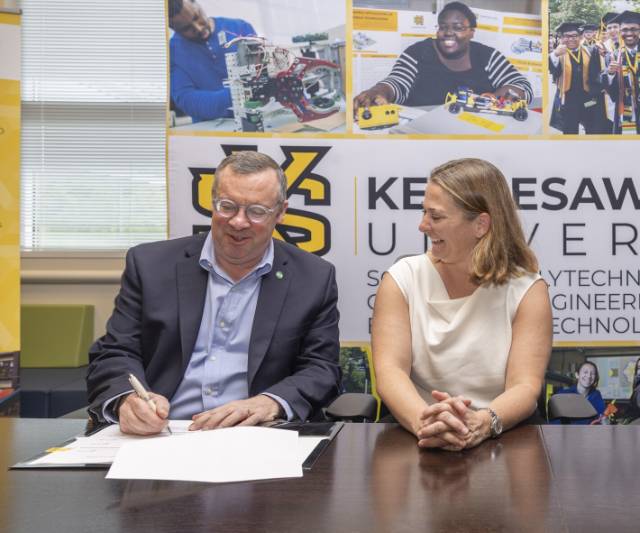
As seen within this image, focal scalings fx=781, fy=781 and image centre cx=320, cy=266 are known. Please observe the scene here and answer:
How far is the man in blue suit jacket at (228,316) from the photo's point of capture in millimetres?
2240

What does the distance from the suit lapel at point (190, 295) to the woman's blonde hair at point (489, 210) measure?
2.45ft

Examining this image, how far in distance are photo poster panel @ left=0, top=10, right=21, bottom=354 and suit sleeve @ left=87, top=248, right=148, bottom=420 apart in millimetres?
1659

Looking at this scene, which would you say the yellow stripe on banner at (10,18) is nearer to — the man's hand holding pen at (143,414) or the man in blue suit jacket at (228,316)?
the man in blue suit jacket at (228,316)

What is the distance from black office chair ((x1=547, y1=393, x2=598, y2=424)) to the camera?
205 cm

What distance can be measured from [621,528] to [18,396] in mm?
3214

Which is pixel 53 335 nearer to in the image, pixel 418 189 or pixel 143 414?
pixel 418 189

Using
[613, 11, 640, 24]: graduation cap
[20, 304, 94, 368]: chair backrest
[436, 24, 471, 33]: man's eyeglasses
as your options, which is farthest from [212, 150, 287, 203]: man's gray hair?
[20, 304, 94, 368]: chair backrest

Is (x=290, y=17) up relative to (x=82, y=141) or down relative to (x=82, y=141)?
up

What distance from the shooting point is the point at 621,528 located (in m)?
1.12

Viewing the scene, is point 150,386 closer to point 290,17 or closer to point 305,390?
point 305,390

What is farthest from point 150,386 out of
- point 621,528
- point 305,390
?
point 621,528

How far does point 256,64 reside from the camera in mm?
3221


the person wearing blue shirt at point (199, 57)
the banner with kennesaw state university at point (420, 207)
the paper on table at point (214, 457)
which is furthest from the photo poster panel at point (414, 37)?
the paper on table at point (214, 457)

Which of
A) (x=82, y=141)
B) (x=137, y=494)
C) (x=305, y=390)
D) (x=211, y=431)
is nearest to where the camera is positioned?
(x=137, y=494)
